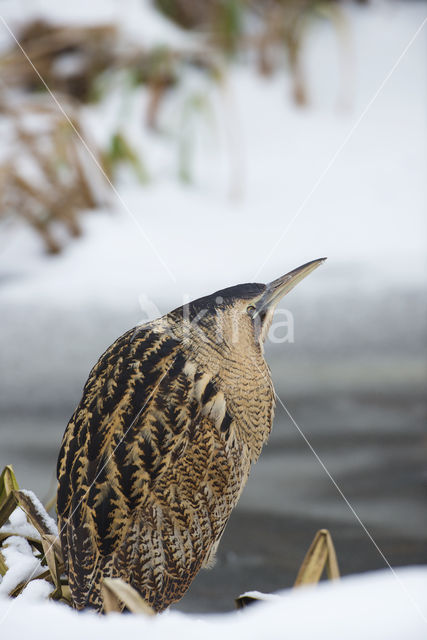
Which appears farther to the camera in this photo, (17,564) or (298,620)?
(17,564)

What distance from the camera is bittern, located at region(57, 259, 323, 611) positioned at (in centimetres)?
41

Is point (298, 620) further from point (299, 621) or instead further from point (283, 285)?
point (283, 285)

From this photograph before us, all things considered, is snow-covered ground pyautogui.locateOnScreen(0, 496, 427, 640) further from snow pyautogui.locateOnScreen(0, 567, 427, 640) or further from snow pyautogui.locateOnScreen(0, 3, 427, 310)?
snow pyautogui.locateOnScreen(0, 3, 427, 310)

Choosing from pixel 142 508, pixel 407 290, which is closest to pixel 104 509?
pixel 142 508

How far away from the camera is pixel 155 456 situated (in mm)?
420

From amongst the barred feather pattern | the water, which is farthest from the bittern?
the water

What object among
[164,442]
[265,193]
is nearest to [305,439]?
[164,442]

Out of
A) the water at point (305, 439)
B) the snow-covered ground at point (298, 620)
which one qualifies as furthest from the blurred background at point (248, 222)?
the snow-covered ground at point (298, 620)

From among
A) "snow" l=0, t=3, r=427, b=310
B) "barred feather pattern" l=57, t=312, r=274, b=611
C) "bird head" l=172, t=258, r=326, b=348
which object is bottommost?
"barred feather pattern" l=57, t=312, r=274, b=611

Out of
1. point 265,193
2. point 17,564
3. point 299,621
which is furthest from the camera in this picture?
point 265,193

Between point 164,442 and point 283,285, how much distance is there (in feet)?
0.37

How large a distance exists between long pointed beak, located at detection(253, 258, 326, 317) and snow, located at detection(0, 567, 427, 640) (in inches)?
6.2

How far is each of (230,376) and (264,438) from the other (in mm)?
62

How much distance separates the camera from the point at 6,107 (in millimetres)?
960
